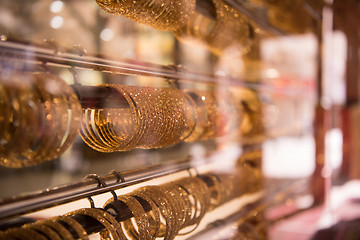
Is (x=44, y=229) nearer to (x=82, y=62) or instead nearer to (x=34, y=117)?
(x=34, y=117)

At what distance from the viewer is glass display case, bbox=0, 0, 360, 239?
1.81 ft

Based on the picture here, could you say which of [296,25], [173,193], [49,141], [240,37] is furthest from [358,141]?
[49,141]

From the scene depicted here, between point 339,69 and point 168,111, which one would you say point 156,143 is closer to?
point 168,111

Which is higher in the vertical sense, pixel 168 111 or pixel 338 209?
pixel 168 111

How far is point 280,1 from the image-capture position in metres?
1.41

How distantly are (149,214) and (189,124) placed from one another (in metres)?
0.22

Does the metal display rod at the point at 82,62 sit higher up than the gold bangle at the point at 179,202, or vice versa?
the metal display rod at the point at 82,62

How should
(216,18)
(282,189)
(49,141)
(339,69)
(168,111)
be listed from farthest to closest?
(339,69) < (282,189) < (216,18) < (168,111) < (49,141)

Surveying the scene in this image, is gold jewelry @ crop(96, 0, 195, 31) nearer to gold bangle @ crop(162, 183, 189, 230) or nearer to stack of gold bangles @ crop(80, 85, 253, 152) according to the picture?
stack of gold bangles @ crop(80, 85, 253, 152)

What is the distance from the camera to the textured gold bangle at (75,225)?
1.87ft

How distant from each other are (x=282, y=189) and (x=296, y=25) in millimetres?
761

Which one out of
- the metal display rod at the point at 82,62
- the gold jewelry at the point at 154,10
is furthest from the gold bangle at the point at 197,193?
the gold jewelry at the point at 154,10

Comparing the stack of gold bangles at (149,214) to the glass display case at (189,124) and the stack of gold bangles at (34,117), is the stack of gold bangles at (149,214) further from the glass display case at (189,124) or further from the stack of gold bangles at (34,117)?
the stack of gold bangles at (34,117)

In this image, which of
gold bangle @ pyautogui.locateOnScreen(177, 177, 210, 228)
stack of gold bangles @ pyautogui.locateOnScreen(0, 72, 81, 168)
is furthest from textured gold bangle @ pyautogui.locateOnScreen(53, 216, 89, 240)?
gold bangle @ pyautogui.locateOnScreen(177, 177, 210, 228)
